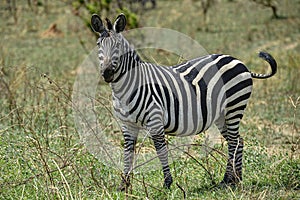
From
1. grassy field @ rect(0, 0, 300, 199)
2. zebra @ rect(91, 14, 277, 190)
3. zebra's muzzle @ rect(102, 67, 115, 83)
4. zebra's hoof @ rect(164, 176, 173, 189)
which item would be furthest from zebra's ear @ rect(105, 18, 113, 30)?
zebra's hoof @ rect(164, 176, 173, 189)

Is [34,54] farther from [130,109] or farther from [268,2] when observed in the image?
[130,109]

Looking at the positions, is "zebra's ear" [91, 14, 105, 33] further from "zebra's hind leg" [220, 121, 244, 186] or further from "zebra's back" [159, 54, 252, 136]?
"zebra's hind leg" [220, 121, 244, 186]

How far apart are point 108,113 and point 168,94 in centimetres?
209

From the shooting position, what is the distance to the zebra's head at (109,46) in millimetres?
4570

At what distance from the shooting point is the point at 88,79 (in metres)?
11.0

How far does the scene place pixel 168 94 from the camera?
4.97m

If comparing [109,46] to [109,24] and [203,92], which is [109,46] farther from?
→ [203,92]

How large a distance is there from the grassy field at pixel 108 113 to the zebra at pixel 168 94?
0.31 metres

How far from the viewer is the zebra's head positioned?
180 inches

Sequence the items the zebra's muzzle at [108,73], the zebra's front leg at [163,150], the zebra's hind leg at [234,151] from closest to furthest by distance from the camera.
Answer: the zebra's muzzle at [108,73] < the zebra's front leg at [163,150] < the zebra's hind leg at [234,151]

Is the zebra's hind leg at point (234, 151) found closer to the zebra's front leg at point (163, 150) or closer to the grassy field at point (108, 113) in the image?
the grassy field at point (108, 113)

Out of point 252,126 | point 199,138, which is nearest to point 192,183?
point 199,138

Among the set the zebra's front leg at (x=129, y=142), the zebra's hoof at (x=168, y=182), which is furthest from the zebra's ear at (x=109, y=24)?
the zebra's hoof at (x=168, y=182)

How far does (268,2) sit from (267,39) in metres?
2.40
